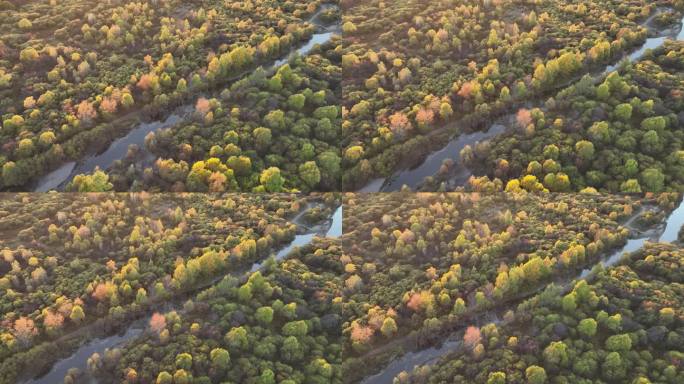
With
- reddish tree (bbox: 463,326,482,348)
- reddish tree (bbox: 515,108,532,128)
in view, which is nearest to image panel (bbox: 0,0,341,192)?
reddish tree (bbox: 515,108,532,128)

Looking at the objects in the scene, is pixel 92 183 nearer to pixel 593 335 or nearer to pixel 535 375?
pixel 535 375

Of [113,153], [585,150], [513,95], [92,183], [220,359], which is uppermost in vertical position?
[513,95]

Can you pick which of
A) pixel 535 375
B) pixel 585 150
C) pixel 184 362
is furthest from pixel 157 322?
pixel 585 150

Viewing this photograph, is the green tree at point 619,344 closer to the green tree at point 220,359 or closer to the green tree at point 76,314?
the green tree at point 220,359

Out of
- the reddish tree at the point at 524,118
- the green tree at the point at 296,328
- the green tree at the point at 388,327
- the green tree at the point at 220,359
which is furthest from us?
the reddish tree at the point at 524,118

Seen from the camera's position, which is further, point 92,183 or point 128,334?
point 92,183

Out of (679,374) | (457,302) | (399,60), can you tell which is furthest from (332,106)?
(679,374)

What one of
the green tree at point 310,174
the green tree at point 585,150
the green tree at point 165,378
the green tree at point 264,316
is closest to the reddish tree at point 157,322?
the green tree at point 165,378
